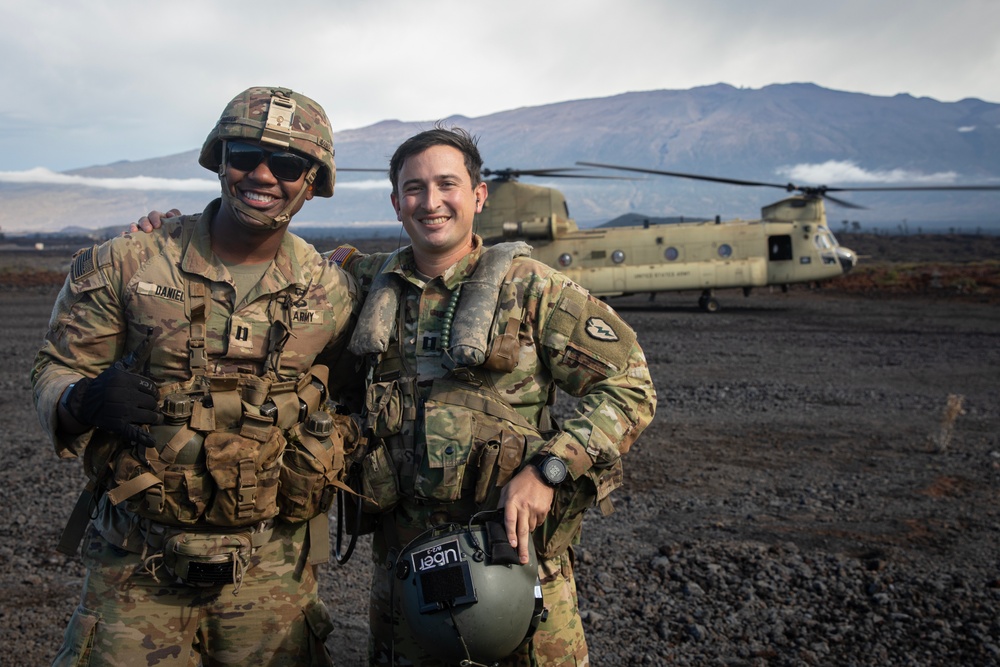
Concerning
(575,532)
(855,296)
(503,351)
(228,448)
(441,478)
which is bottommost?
(855,296)

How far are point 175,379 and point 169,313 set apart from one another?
235 mm

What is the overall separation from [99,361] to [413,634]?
4.73 feet

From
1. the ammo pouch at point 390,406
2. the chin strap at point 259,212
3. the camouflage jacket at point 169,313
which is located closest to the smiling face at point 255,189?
the chin strap at point 259,212

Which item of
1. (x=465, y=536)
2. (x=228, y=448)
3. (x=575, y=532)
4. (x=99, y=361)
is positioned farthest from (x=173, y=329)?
(x=575, y=532)

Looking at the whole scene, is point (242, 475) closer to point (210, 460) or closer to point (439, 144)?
point (210, 460)

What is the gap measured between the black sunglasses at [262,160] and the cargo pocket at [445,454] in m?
1.03

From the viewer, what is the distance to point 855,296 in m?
26.0

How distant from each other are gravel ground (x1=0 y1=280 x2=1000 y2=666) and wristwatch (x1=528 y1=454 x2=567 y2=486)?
2.19m

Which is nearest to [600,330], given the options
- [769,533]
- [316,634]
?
[316,634]

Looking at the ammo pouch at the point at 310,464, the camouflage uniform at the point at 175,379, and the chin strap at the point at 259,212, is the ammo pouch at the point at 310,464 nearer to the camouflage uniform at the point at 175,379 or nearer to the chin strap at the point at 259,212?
the camouflage uniform at the point at 175,379

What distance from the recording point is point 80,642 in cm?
264

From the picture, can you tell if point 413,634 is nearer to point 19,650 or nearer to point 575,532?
point 575,532

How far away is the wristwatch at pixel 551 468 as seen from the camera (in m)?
2.63

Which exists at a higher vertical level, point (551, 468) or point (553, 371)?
point (553, 371)
